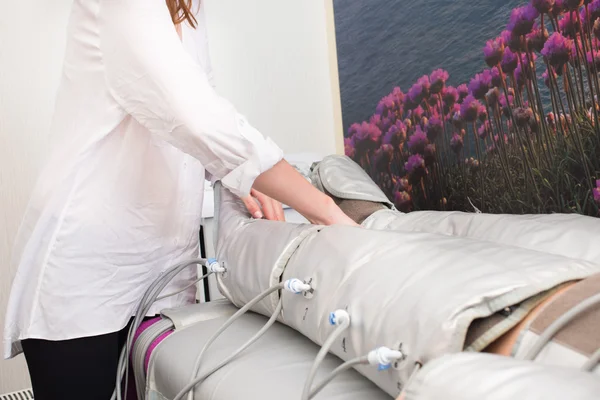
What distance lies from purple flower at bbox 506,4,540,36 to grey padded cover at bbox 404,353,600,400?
52.5 inches

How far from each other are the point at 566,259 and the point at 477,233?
0.49m

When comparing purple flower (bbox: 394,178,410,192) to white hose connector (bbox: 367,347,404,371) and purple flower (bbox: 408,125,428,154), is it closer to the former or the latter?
purple flower (bbox: 408,125,428,154)

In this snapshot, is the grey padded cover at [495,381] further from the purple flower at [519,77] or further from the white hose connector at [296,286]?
the purple flower at [519,77]

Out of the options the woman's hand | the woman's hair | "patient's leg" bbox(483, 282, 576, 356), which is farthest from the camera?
the woman's hand

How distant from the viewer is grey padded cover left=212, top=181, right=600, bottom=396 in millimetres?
571

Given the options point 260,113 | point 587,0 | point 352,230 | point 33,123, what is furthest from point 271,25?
point 352,230

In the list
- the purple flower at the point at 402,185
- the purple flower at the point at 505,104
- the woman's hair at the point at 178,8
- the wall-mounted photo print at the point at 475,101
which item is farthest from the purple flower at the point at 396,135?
the woman's hair at the point at 178,8

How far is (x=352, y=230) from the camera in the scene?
33.2 inches

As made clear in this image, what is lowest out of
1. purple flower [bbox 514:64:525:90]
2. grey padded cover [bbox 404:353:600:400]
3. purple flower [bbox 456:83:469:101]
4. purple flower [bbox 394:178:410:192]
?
purple flower [bbox 394:178:410:192]

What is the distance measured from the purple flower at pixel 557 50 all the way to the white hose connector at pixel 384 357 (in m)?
1.16

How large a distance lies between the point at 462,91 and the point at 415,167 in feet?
1.11

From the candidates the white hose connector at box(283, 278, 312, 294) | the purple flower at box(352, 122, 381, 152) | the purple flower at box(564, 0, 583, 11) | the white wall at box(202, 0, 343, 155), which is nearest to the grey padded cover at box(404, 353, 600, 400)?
the white hose connector at box(283, 278, 312, 294)

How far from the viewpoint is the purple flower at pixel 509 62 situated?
1.64 m

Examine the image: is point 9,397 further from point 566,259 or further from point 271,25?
point 566,259
